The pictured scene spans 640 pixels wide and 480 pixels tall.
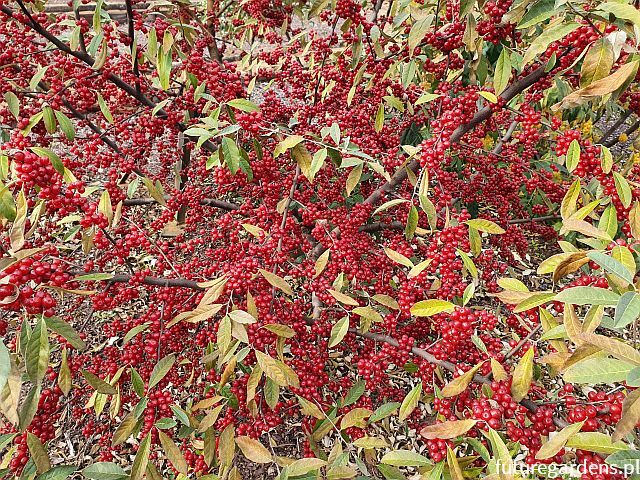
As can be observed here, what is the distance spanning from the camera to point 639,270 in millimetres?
1376

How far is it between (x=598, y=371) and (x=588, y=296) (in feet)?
0.59

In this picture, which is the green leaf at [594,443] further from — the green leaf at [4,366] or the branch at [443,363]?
the green leaf at [4,366]

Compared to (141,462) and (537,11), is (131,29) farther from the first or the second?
(141,462)

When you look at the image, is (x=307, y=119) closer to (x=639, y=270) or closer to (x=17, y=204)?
(x=17, y=204)

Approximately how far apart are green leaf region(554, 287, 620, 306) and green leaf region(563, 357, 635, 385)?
0.14 meters

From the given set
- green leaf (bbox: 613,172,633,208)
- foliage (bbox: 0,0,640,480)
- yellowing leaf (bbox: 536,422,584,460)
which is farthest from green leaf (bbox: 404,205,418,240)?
yellowing leaf (bbox: 536,422,584,460)

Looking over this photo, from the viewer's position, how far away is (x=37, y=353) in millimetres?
1211

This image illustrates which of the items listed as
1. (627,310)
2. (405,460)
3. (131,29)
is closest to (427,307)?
(405,460)

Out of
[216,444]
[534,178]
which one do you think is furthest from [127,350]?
[534,178]

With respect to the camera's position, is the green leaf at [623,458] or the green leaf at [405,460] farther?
the green leaf at [405,460]

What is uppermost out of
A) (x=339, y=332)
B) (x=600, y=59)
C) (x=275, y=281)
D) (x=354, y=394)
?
(x=600, y=59)

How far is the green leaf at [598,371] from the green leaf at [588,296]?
0.14m

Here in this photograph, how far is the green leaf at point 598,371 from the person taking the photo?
103 cm

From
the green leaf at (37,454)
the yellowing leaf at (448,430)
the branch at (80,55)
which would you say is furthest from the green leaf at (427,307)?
the branch at (80,55)
